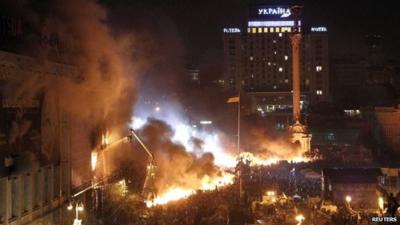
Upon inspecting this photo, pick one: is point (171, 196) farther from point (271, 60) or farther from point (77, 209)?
point (271, 60)

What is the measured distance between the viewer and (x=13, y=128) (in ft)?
52.3

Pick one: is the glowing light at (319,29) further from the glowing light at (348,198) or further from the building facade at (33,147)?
the building facade at (33,147)

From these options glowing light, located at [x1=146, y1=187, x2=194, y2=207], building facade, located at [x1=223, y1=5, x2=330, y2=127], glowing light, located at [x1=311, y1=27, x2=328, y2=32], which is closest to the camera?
glowing light, located at [x1=146, y1=187, x2=194, y2=207]

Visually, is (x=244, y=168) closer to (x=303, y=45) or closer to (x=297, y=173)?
(x=297, y=173)

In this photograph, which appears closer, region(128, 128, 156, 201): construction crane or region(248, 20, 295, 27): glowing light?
region(128, 128, 156, 201): construction crane

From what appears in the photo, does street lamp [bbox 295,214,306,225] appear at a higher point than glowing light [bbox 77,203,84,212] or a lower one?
lower

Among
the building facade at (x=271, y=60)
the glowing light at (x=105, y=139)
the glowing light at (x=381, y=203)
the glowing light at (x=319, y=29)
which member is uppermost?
the glowing light at (x=319, y=29)

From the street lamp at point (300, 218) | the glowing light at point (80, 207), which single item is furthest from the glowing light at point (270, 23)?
the glowing light at point (80, 207)

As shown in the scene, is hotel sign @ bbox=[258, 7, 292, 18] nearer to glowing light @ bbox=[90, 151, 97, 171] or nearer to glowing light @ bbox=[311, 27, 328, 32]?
glowing light @ bbox=[311, 27, 328, 32]

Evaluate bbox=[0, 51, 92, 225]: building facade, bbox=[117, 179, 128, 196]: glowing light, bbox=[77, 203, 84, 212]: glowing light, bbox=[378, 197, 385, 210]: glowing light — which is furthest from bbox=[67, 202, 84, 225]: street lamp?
bbox=[378, 197, 385, 210]: glowing light

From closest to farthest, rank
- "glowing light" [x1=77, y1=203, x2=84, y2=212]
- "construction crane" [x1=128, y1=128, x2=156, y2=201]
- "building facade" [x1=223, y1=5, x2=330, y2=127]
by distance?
"glowing light" [x1=77, y1=203, x2=84, y2=212], "construction crane" [x1=128, y1=128, x2=156, y2=201], "building facade" [x1=223, y1=5, x2=330, y2=127]
